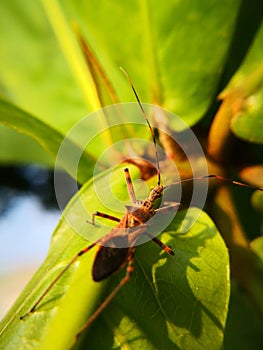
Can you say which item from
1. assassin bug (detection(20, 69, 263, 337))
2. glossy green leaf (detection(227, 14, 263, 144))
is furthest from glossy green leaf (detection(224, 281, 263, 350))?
glossy green leaf (detection(227, 14, 263, 144))

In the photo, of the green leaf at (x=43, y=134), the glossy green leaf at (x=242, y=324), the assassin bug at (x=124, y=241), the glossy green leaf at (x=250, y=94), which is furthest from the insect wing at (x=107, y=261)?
the glossy green leaf at (x=242, y=324)

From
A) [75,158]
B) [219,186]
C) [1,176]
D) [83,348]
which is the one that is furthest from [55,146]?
[1,176]

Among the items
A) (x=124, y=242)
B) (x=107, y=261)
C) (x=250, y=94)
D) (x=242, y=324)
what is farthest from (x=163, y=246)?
(x=242, y=324)

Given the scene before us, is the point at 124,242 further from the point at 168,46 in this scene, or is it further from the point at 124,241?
the point at 168,46

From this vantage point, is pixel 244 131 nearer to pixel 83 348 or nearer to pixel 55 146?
pixel 55 146

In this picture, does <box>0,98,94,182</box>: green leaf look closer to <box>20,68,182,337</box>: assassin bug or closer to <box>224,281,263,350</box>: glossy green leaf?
<box>20,68,182,337</box>: assassin bug

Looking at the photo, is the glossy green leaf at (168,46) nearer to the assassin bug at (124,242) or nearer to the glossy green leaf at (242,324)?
the assassin bug at (124,242)
